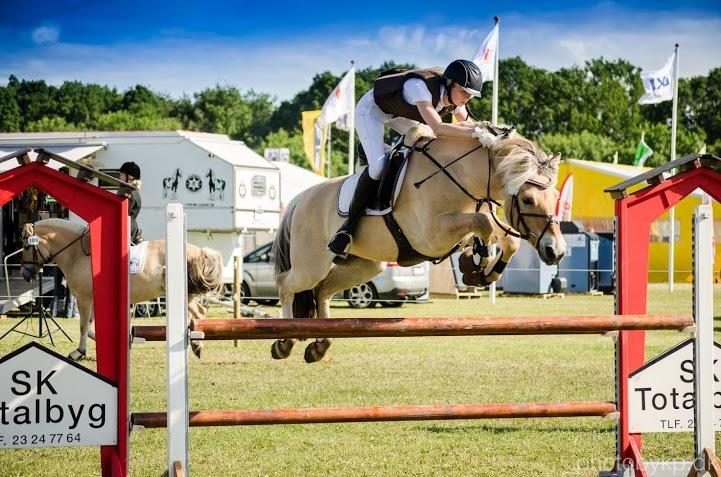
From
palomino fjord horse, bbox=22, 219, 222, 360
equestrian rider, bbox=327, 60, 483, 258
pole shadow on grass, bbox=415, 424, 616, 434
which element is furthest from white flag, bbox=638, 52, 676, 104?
equestrian rider, bbox=327, 60, 483, 258

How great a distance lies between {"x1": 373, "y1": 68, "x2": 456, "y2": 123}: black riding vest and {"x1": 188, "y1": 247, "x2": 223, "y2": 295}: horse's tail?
4.25 meters

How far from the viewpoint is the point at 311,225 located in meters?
6.95

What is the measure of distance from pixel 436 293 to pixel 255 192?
21.2 feet

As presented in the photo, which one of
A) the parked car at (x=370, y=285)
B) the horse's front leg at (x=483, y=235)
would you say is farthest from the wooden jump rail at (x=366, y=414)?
the parked car at (x=370, y=285)

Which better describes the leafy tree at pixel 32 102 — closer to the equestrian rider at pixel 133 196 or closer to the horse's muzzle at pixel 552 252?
the equestrian rider at pixel 133 196

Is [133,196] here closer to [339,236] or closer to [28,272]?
[28,272]

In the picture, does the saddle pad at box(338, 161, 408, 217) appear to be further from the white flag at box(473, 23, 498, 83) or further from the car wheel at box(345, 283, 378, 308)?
the white flag at box(473, 23, 498, 83)

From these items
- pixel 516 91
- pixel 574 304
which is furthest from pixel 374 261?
pixel 516 91

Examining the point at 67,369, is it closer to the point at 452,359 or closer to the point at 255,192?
the point at 452,359

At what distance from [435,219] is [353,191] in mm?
871

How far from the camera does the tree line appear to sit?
6109 centimetres

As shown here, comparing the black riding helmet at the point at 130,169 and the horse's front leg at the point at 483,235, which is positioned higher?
the black riding helmet at the point at 130,169

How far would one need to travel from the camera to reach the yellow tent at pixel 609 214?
31.4 m

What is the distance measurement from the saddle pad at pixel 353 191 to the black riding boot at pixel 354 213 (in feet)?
0.19
